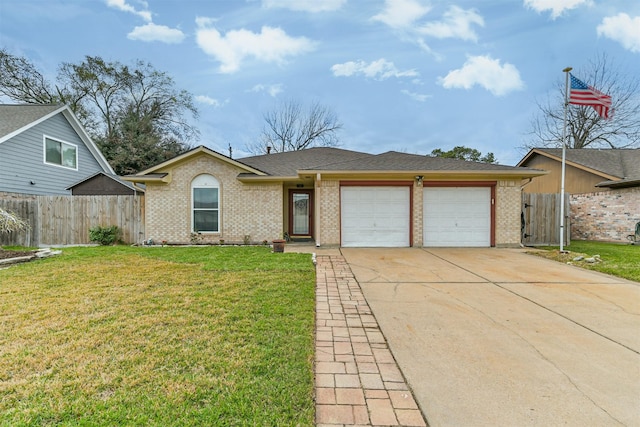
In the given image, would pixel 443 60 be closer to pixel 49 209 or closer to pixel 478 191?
pixel 478 191

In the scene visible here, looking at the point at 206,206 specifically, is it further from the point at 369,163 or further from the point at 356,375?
the point at 356,375

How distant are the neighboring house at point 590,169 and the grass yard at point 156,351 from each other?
1479cm

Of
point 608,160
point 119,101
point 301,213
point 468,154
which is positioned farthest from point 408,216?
point 119,101

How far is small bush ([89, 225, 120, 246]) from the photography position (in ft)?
32.6

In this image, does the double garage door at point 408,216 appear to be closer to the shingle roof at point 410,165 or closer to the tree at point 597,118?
the shingle roof at point 410,165

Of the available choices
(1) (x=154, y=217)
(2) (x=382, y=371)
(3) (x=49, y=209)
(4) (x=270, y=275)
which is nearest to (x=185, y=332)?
(2) (x=382, y=371)

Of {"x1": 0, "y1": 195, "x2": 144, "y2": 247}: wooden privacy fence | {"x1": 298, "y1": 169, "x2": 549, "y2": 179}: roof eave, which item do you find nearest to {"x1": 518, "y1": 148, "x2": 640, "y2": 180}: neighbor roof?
{"x1": 298, "y1": 169, "x2": 549, "y2": 179}: roof eave

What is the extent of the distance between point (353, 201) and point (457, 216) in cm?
351

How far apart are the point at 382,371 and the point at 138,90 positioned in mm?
30445

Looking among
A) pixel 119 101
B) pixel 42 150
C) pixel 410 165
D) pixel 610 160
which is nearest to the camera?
pixel 410 165

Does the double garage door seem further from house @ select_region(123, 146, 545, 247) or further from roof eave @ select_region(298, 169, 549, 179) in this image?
roof eave @ select_region(298, 169, 549, 179)

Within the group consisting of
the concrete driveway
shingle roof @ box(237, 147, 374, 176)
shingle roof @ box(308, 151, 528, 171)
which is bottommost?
the concrete driveway

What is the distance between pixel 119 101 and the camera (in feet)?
80.2

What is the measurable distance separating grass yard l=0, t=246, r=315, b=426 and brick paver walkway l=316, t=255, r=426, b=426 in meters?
0.13
